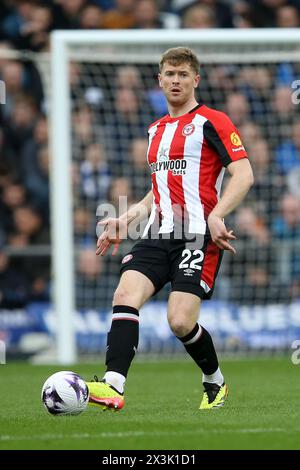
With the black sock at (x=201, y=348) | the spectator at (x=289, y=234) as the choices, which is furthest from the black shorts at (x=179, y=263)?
the spectator at (x=289, y=234)

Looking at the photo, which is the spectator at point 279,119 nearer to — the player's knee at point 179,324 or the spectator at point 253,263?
the spectator at point 253,263

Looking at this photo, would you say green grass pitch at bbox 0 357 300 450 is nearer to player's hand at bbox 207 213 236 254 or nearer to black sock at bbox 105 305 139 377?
black sock at bbox 105 305 139 377

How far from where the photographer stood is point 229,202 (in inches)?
274

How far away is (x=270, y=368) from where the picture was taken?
1155 centimetres

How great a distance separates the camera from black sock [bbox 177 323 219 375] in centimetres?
722

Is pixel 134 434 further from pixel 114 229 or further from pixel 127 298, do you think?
pixel 114 229

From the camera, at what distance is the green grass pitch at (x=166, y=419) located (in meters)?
5.48

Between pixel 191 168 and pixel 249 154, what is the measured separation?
20.8 feet

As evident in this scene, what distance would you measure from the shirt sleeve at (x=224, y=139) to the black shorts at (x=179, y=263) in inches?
21.3

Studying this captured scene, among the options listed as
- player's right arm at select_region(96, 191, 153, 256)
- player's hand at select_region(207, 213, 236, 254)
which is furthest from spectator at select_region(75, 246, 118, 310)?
player's hand at select_region(207, 213, 236, 254)

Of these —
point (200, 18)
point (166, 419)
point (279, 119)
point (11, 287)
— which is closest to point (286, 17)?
point (200, 18)

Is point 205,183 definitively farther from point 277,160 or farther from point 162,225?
point 277,160

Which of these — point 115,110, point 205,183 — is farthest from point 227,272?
point 205,183

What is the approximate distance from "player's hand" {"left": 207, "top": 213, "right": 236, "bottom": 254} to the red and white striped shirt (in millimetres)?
419
